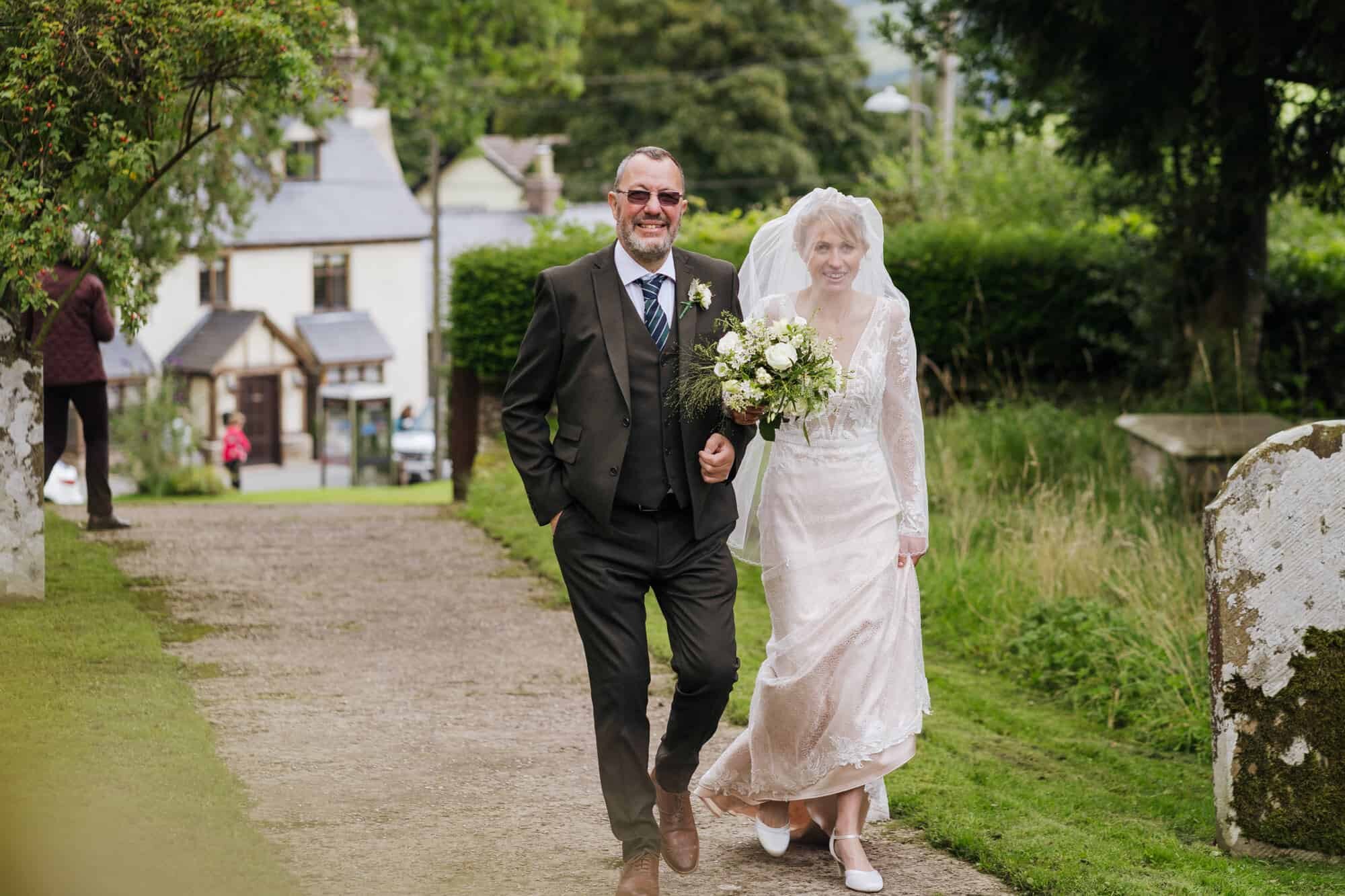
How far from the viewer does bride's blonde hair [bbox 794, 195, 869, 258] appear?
18.3 ft

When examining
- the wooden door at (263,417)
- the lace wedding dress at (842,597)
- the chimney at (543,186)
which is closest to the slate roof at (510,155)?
the chimney at (543,186)

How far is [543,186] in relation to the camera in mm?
54906

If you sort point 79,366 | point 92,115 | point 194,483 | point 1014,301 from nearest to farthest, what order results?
1. point 92,115
2. point 79,366
3. point 1014,301
4. point 194,483

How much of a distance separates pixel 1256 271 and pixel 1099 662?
313 inches

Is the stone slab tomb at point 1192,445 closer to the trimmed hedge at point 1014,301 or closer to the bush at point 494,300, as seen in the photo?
the trimmed hedge at point 1014,301

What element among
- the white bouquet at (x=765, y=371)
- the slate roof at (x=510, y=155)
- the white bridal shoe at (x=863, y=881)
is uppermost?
the slate roof at (x=510, y=155)

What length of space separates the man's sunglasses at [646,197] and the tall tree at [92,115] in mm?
3670

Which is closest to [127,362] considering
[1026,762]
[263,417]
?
[263,417]

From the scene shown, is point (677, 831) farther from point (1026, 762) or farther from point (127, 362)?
point (127, 362)

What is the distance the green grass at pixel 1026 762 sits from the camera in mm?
5352

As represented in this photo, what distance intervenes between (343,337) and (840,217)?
4423 centimetres

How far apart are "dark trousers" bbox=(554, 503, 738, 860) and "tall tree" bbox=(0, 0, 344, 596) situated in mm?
3896

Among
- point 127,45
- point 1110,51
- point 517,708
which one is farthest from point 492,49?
point 517,708

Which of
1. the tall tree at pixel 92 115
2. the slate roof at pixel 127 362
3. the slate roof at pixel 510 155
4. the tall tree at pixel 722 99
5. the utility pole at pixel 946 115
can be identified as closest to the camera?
the tall tree at pixel 92 115
